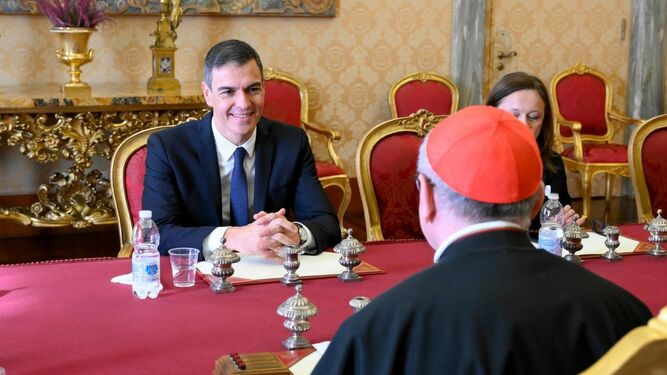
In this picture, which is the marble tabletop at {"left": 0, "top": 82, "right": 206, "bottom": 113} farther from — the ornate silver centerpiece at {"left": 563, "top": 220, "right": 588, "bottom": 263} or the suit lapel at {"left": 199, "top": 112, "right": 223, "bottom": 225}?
the ornate silver centerpiece at {"left": 563, "top": 220, "right": 588, "bottom": 263}

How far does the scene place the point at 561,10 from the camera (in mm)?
7480

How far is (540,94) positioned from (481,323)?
2410 millimetres

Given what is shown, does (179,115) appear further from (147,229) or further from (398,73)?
(147,229)

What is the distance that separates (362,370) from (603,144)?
5.93 metres

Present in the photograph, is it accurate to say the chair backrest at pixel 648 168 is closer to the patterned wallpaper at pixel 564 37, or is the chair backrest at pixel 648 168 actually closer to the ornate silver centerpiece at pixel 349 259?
the ornate silver centerpiece at pixel 349 259

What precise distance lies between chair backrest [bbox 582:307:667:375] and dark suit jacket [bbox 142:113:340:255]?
6.48 feet

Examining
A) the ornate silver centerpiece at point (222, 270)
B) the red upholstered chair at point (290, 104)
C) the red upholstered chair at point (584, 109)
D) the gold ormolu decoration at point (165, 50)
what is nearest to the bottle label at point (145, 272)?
the ornate silver centerpiece at point (222, 270)

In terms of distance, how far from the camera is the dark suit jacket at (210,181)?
126 inches

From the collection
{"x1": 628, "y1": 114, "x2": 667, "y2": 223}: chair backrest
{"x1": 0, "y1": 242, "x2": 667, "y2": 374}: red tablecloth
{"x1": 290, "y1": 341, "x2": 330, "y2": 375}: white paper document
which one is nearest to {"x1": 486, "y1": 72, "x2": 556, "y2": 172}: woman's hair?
{"x1": 628, "y1": 114, "x2": 667, "y2": 223}: chair backrest

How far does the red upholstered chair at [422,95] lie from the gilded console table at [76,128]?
1593 millimetres

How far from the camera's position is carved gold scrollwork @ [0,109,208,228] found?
527 centimetres

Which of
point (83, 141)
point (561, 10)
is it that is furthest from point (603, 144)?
point (83, 141)

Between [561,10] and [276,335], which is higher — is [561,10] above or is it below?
above

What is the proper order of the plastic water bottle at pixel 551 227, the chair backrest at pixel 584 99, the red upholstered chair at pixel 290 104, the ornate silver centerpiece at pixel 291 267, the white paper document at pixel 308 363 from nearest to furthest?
the white paper document at pixel 308 363 → the ornate silver centerpiece at pixel 291 267 → the plastic water bottle at pixel 551 227 → the red upholstered chair at pixel 290 104 → the chair backrest at pixel 584 99
